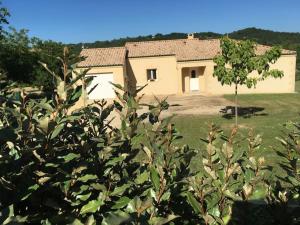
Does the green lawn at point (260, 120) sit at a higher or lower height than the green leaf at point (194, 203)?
lower

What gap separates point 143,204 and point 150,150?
0.69 metres

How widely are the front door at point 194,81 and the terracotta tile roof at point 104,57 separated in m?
5.98

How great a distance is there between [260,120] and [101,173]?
16576mm

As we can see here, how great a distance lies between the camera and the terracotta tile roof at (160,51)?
1188 inches

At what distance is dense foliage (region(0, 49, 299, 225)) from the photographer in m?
1.69

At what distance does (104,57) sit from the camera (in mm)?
30641

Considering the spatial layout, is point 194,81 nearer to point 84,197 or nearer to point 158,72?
point 158,72

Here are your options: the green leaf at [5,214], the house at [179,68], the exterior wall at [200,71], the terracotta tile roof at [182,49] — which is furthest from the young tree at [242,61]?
the green leaf at [5,214]

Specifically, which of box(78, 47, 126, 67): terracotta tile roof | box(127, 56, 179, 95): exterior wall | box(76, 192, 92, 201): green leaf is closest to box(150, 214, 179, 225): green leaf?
box(76, 192, 92, 201): green leaf

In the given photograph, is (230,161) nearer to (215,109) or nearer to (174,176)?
(174,176)

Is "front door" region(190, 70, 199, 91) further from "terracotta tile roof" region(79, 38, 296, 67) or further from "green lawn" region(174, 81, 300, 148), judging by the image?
"green lawn" region(174, 81, 300, 148)

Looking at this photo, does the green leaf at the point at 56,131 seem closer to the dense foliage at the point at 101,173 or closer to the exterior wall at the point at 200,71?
the dense foliage at the point at 101,173

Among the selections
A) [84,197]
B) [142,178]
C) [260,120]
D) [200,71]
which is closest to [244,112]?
[260,120]

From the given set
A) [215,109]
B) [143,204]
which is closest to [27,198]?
[143,204]
